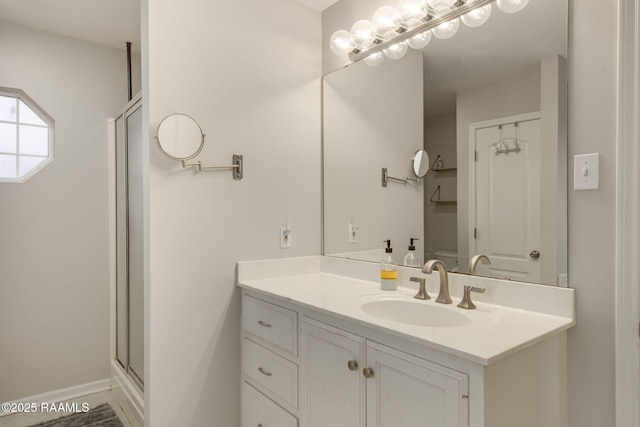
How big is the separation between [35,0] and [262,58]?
1336mm

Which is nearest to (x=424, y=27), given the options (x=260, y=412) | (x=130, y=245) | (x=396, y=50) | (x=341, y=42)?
(x=396, y=50)

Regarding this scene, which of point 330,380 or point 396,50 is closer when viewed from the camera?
point 330,380

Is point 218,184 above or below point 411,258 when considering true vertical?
above

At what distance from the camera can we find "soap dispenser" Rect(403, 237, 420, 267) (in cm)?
179

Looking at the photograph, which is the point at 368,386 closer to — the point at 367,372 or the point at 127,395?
the point at 367,372

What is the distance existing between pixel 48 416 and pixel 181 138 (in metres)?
2.00

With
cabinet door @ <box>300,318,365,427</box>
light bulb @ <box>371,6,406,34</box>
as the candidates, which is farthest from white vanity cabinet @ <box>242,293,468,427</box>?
light bulb @ <box>371,6,406,34</box>

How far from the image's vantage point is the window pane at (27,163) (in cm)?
254

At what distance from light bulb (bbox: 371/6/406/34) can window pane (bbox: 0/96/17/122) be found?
2.36 m

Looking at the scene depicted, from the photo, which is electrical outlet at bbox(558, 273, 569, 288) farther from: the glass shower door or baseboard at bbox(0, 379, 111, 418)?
baseboard at bbox(0, 379, 111, 418)

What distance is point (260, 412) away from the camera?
1.75 meters

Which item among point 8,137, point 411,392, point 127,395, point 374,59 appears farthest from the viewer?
point 8,137

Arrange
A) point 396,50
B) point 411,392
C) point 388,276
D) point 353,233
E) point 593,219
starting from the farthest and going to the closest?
point 353,233
point 396,50
point 388,276
point 593,219
point 411,392

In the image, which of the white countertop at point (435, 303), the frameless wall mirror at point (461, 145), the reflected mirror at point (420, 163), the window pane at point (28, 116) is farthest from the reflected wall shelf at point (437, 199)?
the window pane at point (28, 116)
